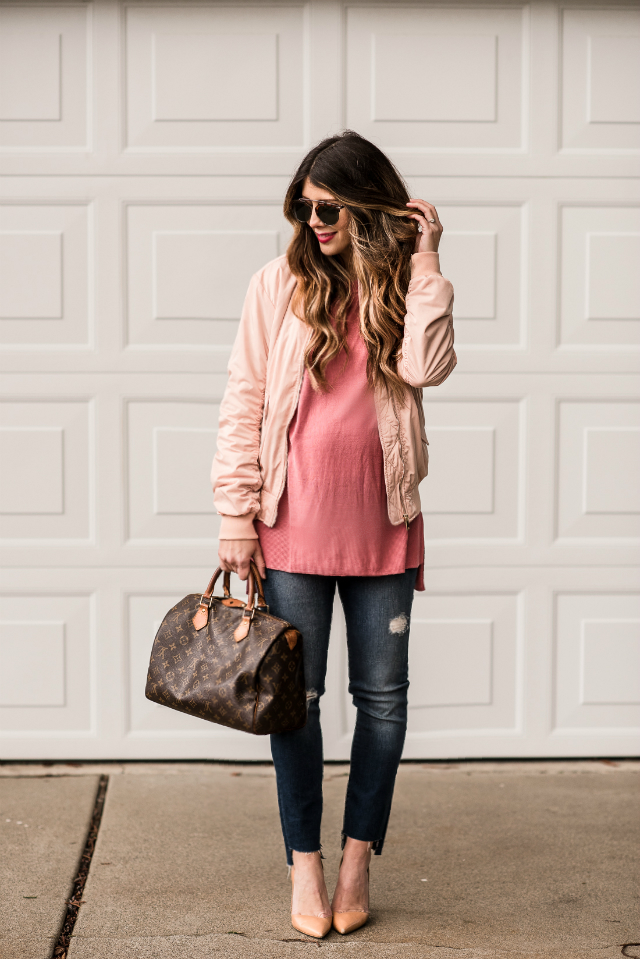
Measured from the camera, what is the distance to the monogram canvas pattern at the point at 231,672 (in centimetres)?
186

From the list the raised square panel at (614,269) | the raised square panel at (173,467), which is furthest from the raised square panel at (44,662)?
the raised square panel at (614,269)

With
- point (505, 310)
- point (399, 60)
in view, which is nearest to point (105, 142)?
point (399, 60)

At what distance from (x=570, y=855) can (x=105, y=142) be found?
2544mm

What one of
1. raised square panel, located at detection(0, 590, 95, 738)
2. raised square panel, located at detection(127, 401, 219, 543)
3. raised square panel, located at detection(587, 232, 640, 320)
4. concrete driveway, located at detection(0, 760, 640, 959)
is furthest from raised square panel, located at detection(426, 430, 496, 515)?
raised square panel, located at detection(0, 590, 95, 738)

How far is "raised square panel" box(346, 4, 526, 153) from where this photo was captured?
9.75 feet

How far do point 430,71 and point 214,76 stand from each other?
69cm

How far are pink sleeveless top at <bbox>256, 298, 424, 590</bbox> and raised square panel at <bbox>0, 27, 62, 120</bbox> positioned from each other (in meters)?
1.61

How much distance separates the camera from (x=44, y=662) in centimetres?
309

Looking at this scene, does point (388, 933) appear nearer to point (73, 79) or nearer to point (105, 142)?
point (105, 142)

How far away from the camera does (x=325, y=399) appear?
1.98 meters

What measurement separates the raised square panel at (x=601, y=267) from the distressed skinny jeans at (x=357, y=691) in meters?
1.44

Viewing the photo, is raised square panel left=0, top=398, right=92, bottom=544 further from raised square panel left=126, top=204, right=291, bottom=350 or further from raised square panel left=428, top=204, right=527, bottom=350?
raised square panel left=428, top=204, right=527, bottom=350

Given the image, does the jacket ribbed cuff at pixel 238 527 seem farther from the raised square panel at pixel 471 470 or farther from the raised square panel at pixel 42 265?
the raised square panel at pixel 42 265

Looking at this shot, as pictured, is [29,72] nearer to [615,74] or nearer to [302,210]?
[302,210]
